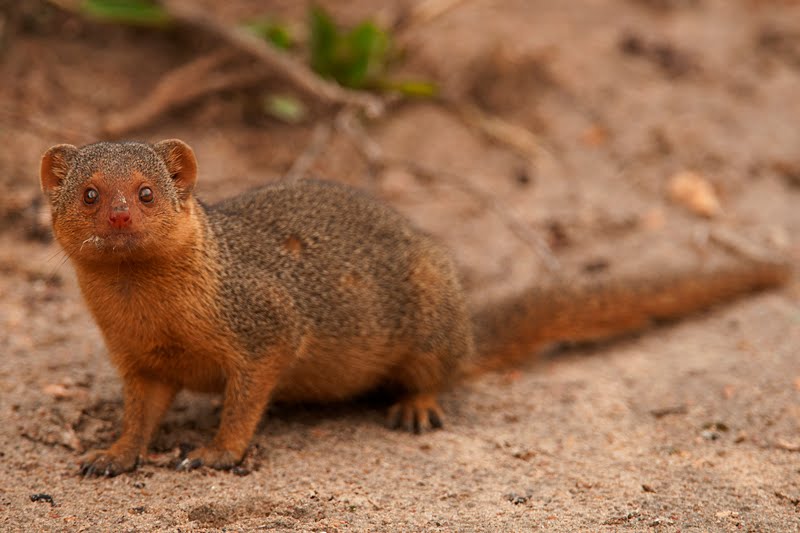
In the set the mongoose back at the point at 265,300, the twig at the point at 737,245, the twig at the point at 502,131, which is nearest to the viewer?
the mongoose back at the point at 265,300

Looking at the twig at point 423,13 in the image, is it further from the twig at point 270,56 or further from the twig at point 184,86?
the twig at point 184,86

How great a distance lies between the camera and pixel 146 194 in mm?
3529

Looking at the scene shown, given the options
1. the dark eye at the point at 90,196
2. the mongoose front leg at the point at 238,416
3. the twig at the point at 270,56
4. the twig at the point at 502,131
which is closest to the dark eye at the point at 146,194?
the dark eye at the point at 90,196

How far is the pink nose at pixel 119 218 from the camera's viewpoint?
11.0 feet

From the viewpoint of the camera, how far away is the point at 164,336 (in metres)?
3.79

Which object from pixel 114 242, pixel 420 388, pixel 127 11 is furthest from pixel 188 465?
pixel 127 11

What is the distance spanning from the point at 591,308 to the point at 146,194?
2943mm

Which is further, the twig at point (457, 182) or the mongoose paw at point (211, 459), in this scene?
the twig at point (457, 182)

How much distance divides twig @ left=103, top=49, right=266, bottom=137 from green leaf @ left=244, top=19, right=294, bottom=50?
0.82 ft

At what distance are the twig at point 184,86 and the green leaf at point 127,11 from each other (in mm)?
418

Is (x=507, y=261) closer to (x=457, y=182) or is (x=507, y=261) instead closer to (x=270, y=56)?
(x=457, y=182)

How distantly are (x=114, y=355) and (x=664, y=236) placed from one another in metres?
4.42

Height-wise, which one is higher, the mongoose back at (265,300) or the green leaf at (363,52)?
the green leaf at (363,52)

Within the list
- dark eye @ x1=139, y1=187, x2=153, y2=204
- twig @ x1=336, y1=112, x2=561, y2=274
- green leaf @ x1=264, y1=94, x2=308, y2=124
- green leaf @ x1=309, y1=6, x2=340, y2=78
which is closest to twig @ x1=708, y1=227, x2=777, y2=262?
twig @ x1=336, y1=112, x2=561, y2=274
